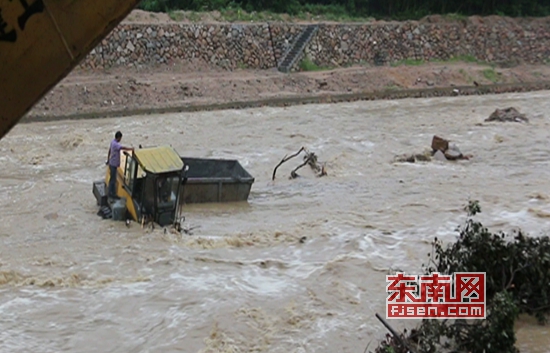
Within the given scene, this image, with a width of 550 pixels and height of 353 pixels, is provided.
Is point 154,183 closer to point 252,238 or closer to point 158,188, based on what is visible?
point 158,188

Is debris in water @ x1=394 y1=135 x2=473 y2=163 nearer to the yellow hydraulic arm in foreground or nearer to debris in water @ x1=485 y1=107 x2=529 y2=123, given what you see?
debris in water @ x1=485 y1=107 x2=529 y2=123

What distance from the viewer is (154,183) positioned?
1156 cm

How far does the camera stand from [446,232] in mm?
12812

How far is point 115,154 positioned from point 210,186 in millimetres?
2350

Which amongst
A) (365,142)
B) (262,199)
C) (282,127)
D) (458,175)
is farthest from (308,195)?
(282,127)

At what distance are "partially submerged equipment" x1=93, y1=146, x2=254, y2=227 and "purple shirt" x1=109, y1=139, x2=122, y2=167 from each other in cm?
15

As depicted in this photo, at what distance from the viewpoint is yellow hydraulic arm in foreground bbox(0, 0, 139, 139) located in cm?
284

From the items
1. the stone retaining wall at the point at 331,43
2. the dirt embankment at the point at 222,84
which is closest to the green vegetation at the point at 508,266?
the dirt embankment at the point at 222,84

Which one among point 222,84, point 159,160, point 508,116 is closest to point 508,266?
point 159,160

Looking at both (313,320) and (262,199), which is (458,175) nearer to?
(262,199)

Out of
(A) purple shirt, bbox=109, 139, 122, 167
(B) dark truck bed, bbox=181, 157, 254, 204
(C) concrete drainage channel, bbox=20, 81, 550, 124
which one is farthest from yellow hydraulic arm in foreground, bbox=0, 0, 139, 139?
(C) concrete drainage channel, bbox=20, 81, 550, 124

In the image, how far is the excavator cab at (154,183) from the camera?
38.0ft

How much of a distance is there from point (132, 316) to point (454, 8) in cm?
4074

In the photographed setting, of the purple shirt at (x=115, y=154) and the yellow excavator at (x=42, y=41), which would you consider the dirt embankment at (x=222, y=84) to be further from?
the yellow excavator at (x=42, y=41)
